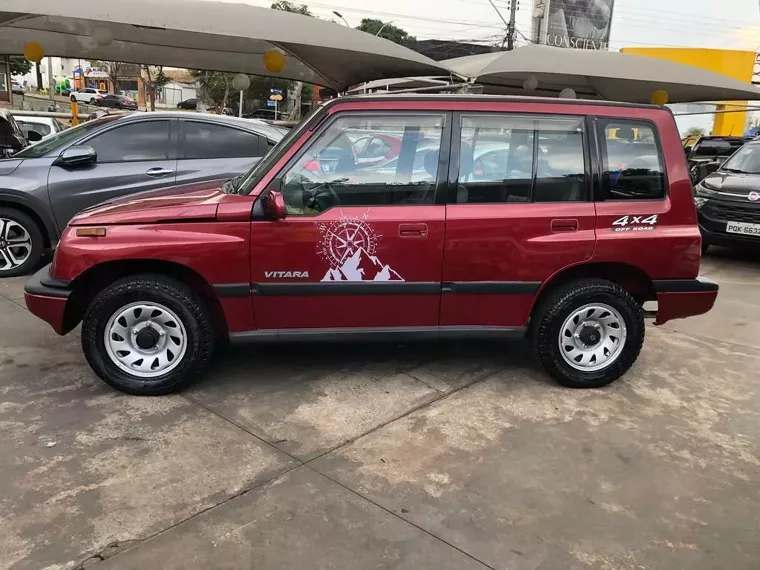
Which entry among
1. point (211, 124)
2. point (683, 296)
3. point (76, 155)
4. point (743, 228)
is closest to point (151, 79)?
point (211, 124)

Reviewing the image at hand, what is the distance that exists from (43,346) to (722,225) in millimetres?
8055

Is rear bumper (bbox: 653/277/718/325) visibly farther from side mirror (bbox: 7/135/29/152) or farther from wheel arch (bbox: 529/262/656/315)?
side mirror (bbox: 7/135/29/152)

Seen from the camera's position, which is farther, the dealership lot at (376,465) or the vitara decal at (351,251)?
the vitara decal at (351,251)

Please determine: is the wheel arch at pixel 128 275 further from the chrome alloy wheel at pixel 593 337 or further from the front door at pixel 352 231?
the chrome alloy wheel at pixel 593 337

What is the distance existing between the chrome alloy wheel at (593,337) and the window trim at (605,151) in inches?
27.2

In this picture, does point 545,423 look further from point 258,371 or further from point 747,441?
point 258,371

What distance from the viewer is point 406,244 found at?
3643 millimetres

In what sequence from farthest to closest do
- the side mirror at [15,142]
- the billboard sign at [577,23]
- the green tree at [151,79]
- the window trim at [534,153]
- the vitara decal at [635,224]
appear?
the billboard sign at [577,23], the green tree at [151,79], the side mirror at [15,142], the vitara decal at [635,224], the window trim at [534,153]

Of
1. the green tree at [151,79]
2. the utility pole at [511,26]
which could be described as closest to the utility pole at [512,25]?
the utility pole at [511,26]

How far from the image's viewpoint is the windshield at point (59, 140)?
6185mm

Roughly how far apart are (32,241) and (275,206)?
Result: 3.87 meters

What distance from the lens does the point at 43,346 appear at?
4418 millimetres

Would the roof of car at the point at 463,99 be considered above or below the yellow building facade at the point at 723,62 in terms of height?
below

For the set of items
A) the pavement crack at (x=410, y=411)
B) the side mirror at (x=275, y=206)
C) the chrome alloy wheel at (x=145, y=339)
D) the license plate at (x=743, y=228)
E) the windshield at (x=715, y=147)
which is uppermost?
the windshield at (x=715, y=147)
